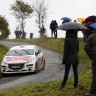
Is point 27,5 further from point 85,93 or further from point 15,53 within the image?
point 85,93

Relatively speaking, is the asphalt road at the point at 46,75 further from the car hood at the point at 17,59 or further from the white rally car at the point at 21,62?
the car hood at the point at 17,59

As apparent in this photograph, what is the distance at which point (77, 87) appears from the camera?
48.9 feet

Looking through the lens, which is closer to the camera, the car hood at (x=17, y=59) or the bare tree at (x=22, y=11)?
the car hood at (x=17, y=59)

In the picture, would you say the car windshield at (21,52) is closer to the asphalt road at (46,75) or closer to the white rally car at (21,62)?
the white rally car at (21,62)

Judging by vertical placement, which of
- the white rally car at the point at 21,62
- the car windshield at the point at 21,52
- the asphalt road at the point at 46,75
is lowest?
the asphalt road at the point at 46,75

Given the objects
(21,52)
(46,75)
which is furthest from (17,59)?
(46,75)

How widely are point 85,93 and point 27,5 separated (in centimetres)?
5955

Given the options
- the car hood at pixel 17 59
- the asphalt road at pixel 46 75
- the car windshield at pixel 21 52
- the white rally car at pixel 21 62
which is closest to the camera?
the asphalt road at pixel 46 75

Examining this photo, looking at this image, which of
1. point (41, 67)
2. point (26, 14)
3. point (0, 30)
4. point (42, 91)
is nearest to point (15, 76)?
point (41, 67)

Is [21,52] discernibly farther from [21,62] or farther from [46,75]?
[46,75]

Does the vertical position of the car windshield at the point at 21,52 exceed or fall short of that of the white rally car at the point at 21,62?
it exceeds it

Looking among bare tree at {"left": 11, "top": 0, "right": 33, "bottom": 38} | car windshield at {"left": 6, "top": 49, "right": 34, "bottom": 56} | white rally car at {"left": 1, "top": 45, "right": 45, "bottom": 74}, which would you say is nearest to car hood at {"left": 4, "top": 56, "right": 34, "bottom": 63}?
white rally car at {"left": 1, "top": 45, "right": 45, "bottom": 74}

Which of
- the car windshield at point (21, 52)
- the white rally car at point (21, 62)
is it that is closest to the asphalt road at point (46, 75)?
the white rally car at point (21, 62)

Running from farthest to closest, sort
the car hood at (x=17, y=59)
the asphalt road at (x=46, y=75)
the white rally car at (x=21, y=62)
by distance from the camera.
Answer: the car hood at (x=17, y=59) < the white rally car at (x=21, y=62) < the asphalt road at (x=46, y=75)
